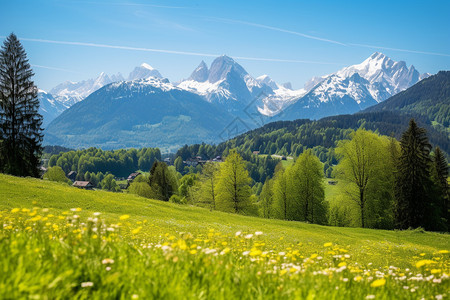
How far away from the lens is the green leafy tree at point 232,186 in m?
60.2

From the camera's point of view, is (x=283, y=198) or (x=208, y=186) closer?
(x=283, y=198)

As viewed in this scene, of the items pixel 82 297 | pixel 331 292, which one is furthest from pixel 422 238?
pixel 82 297

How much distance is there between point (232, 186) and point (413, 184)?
29.2 metres

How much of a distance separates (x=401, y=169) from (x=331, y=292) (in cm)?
5074

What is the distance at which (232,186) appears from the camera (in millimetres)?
60875

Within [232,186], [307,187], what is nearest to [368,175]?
[307,187]

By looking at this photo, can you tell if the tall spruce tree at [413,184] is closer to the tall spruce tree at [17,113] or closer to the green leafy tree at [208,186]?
the green leafy tree at [208,186]

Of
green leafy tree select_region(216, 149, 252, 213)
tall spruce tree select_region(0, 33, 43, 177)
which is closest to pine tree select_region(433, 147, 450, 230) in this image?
green leafy tree select_region(216, 149, 252, 213)

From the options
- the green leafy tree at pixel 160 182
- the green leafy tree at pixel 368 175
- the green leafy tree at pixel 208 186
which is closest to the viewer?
the green leafy tree at pixel 368 175

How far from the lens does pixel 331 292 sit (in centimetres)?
398

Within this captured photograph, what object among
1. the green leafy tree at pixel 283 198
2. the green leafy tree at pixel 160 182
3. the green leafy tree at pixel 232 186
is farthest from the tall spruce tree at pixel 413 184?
the green leafy tree at pixel 160 182

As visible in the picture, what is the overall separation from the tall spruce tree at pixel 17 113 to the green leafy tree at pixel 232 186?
31465 mm

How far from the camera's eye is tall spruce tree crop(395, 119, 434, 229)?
4709 cm

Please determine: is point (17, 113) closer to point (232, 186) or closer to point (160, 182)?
point (232, 186)
